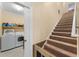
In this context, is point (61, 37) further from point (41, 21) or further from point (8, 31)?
point (8, 31)

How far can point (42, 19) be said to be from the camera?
7.70 feet

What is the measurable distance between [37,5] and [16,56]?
0.87m

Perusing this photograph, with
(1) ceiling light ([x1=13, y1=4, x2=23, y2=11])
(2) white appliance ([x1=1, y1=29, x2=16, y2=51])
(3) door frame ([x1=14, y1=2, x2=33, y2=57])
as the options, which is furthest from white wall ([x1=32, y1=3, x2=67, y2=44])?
(2) white appliance ([x1=1, y1=29, x2=16, y2=51])

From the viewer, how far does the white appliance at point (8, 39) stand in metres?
2.04

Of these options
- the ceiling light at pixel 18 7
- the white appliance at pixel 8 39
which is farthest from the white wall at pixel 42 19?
the white appliance at pixel 8 39

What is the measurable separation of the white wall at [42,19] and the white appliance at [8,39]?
34 cm

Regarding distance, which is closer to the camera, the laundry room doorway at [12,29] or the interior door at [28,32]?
the laundry room doorway at [12,29]

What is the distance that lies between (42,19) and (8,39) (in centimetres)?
68

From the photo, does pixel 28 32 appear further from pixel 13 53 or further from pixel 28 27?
pixel 13 53

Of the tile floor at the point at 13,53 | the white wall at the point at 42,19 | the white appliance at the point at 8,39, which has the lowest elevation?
the tile floor at the point at 13,53

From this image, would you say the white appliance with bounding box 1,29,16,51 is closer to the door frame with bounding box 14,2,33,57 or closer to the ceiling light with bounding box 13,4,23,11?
the door frame with bounding box 14,2,33,57

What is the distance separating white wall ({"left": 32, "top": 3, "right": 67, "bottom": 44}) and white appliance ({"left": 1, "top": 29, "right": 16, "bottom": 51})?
342 millimetres

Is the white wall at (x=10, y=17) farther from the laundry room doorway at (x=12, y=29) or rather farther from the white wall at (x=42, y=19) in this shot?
the white wall at (x=42, y=19)

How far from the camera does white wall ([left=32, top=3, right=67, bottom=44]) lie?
2174 millimetres
